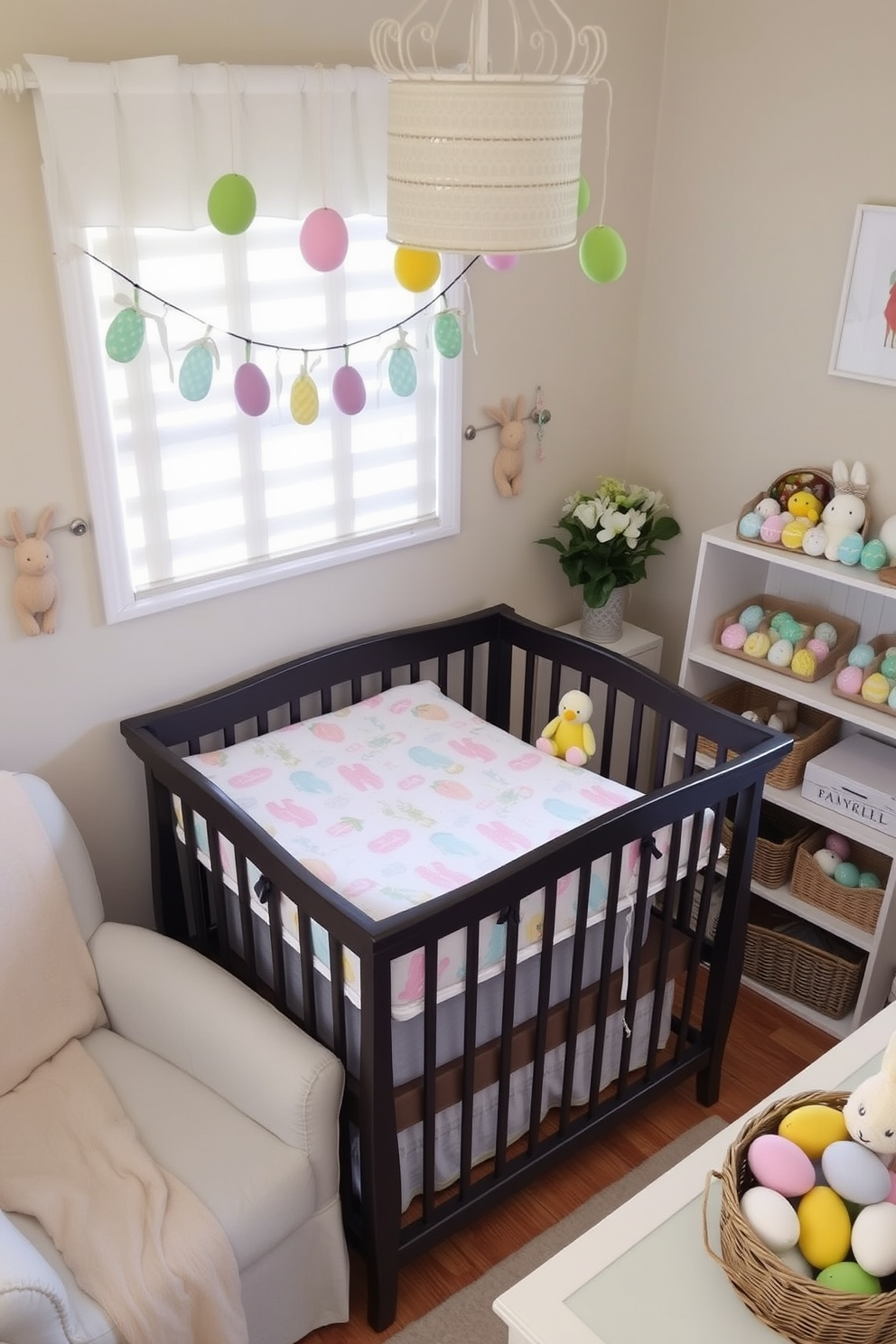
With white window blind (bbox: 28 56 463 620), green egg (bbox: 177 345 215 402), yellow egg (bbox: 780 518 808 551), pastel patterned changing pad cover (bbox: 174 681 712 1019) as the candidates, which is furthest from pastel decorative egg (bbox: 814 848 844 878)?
green egg (bbox: 177 345 215 402)

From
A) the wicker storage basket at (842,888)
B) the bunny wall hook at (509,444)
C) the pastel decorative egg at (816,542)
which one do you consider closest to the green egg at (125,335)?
the bunny wall hook at (509,444)

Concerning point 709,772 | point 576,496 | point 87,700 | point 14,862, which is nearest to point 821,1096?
point 709,772

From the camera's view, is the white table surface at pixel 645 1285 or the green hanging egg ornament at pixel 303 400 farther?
the green hanging egg ornament at pixel 303 400

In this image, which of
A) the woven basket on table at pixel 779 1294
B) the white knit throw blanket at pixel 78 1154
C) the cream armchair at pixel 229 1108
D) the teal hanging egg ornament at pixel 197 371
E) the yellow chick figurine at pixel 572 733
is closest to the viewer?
the woven basket on table at pixel 779 1294

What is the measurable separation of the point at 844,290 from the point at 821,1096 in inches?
70.1

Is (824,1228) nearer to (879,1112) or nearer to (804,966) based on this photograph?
(879,1112)

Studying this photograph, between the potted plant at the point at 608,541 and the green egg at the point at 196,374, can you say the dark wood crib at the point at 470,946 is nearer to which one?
the potted plant at the point at 608,541

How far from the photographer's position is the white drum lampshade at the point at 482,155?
4.23 ft

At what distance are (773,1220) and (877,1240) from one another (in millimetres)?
95

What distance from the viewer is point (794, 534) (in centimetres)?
250

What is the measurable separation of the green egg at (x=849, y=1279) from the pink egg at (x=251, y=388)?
5.30 feet

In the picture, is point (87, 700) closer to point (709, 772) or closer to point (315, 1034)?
point (315, 1034)

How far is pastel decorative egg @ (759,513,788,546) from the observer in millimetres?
2535

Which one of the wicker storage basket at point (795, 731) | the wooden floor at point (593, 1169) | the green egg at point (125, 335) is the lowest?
the wooden floor at point (593, 1169)
